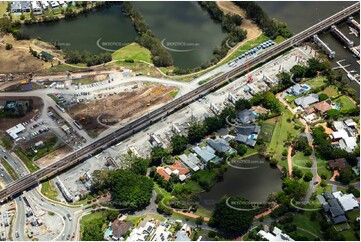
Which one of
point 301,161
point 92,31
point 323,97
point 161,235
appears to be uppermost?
point 323,97

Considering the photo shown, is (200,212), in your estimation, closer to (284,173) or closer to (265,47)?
(284,173)

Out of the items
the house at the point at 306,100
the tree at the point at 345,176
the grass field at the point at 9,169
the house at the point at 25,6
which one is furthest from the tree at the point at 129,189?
the house at the point at 25,6

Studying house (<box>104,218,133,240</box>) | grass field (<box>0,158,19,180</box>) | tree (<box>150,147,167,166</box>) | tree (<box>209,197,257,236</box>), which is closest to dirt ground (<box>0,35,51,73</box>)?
grass field (<box>0,158,19,180</box>)

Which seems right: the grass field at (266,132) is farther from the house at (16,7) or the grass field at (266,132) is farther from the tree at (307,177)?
the house at (16,7)

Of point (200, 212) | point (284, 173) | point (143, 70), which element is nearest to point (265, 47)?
point (143, 70)

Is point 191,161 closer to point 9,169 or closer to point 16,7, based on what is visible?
point 9,169

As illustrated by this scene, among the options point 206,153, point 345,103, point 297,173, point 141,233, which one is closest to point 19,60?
point 206,153
